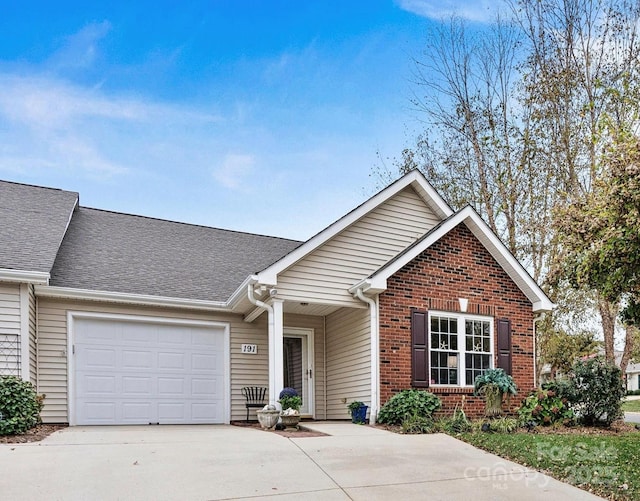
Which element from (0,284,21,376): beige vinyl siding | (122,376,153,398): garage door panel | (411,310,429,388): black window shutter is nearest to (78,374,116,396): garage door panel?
(122,376,153,398): garage door panel

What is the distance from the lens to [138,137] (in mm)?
16141

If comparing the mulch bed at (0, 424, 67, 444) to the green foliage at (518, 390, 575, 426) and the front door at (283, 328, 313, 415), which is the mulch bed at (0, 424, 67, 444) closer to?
the front door at (283, 328, 313, 415)

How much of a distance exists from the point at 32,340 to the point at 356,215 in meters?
6.50

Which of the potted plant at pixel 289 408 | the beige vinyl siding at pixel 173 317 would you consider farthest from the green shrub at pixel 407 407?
the beige vinyl siding at pixel 173 317

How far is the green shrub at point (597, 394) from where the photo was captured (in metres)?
12.0

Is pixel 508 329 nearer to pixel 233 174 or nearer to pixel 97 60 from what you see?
pixel 233 174

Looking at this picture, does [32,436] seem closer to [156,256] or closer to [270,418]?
[270,418]

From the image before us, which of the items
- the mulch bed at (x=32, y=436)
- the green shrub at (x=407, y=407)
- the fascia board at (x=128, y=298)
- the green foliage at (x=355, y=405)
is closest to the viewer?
the mulch bed at (x=32, y=436)

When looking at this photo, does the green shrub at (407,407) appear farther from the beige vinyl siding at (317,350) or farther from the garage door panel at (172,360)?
the garage door panel at (172,360)

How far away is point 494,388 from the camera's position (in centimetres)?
1162

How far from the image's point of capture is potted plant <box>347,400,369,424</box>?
11.6m

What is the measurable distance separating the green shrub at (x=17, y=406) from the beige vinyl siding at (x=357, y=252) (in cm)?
451

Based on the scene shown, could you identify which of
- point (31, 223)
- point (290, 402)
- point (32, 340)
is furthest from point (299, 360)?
point (31, 223)

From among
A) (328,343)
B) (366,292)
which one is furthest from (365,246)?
(328,343)
